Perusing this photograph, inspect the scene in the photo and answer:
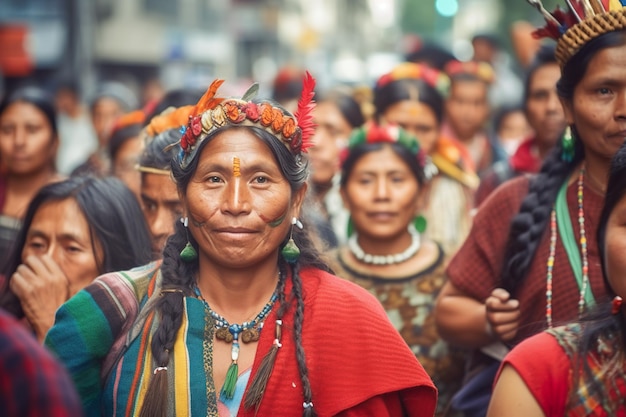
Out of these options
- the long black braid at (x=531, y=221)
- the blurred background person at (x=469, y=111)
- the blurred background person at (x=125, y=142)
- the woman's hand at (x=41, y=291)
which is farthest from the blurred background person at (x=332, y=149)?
the woman's hand at (x=41, y=291)

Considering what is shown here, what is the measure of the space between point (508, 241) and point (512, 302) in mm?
338

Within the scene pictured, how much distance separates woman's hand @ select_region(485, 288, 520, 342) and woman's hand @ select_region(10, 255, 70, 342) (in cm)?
168

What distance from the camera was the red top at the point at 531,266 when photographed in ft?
12.0

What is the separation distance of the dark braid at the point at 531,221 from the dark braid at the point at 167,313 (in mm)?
A: 1251

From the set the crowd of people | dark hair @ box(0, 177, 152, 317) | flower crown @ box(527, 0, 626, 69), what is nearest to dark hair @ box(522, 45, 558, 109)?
the crowd of people

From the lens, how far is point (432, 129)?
7.32m

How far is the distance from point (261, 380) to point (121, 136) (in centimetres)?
420

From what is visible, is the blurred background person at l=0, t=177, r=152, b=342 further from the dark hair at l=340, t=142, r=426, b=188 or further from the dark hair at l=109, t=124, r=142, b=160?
the dark hair at l=109, t=124, r=142, b=160

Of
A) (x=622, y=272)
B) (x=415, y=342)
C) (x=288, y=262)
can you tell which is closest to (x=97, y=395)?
(x=288, y=262)

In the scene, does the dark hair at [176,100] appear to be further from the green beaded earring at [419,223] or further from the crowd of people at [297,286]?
the green beaded earring at [419,223]

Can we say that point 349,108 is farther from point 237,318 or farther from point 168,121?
point 237,318

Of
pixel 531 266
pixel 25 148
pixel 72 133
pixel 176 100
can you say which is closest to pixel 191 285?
pixel 531 266

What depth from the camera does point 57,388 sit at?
1786mm

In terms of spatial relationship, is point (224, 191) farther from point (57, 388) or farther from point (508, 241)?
point (57, 388)
